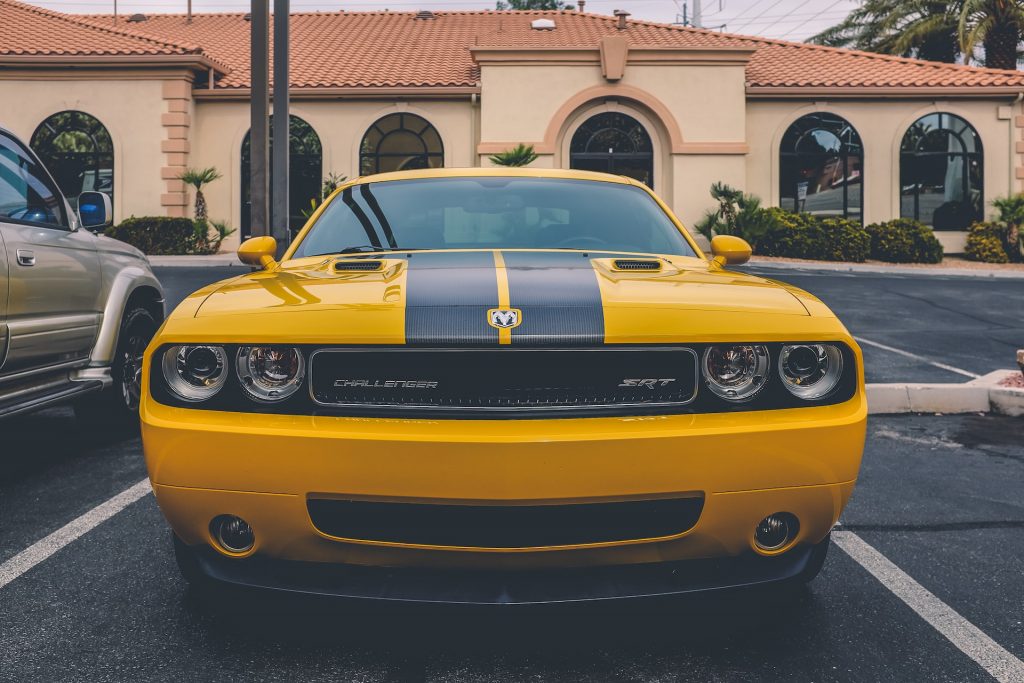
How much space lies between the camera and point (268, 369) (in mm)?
2568

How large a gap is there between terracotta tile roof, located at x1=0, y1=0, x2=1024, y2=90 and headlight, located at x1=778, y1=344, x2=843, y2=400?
20.6 metres

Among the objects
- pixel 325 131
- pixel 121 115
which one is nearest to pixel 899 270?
pixel 325 131

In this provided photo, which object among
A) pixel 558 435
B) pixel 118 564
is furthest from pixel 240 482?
pixel 118 564

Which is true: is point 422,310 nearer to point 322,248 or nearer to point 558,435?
point 558,435

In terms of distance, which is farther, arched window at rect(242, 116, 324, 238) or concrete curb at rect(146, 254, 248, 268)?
arched window at rect(242, 116, 324, 238)

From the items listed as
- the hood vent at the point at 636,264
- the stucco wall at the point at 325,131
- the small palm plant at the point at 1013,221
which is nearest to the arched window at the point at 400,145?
the stucco wall at the point at 325,131

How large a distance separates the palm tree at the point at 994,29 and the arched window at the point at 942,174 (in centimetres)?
322

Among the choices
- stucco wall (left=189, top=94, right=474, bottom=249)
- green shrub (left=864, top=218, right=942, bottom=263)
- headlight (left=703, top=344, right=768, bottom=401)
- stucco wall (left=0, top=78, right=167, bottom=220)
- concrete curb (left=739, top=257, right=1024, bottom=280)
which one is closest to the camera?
headlight (left=703, top=344, right=768, bottom=401)

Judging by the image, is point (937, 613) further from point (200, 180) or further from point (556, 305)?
point (200, 180)

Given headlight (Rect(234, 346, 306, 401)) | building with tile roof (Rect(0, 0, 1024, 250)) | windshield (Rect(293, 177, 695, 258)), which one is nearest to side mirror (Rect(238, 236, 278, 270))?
windshield (Rect(293, 177, 695, 258))

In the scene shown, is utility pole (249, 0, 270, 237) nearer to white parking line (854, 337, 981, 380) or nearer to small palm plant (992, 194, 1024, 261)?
white parking line (854, 337, 981, 380)

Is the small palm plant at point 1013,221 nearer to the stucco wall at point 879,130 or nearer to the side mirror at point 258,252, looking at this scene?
the stucco wall at point 879,130

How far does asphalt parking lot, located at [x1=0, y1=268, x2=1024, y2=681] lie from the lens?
2.58 meters

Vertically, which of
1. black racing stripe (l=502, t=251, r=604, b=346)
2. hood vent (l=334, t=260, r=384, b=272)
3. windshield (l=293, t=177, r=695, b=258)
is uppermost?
windshield (l=293, t=177, r=695, b=258)
